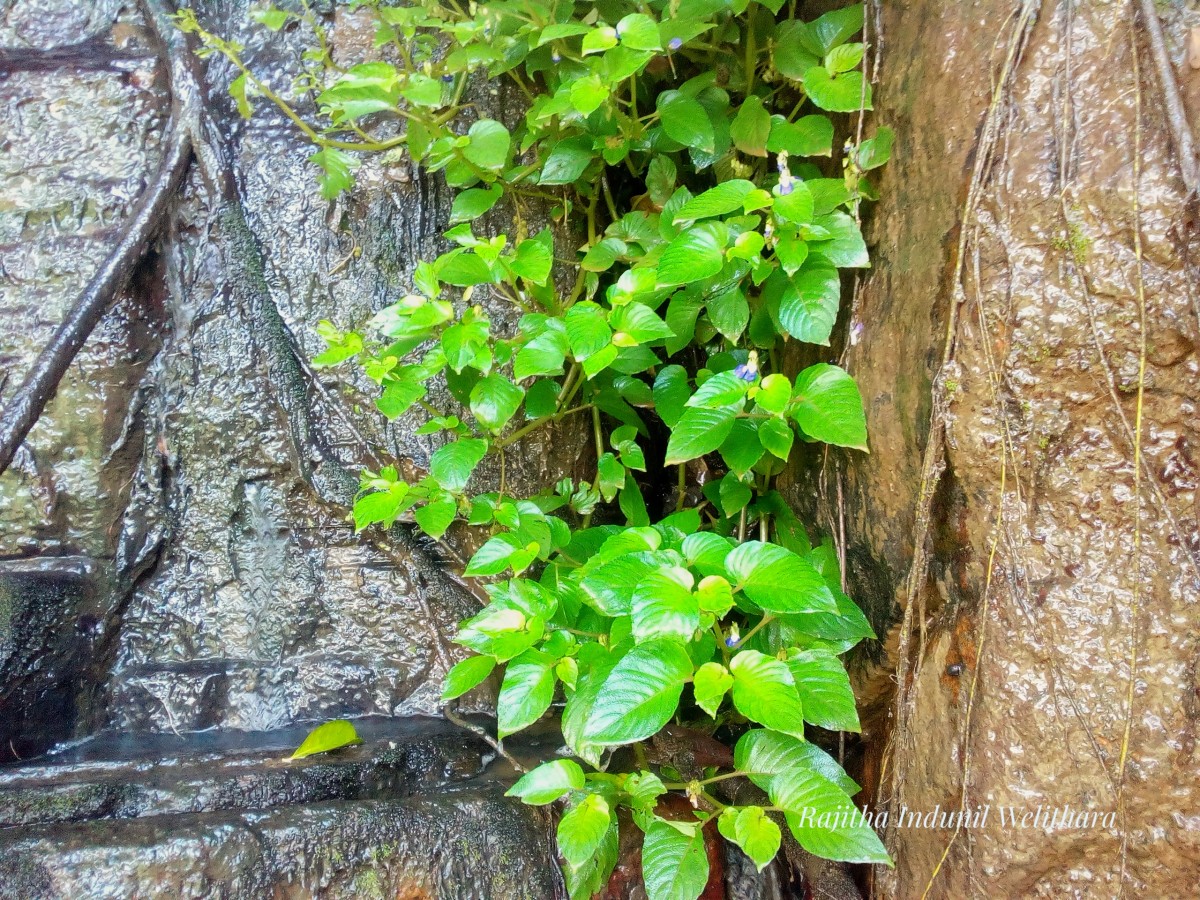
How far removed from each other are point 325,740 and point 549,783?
0.90 metres

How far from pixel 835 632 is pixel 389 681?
4.79 feet

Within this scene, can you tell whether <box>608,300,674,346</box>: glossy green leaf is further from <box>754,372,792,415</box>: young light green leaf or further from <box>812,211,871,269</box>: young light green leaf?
<box>812,211,871,269</box>: young light green leaf

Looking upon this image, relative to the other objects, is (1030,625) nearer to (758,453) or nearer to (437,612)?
(758,453)

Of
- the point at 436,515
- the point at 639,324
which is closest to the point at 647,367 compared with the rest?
the point at 639,324

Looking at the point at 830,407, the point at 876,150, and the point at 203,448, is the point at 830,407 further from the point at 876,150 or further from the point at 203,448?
the point at 203,448

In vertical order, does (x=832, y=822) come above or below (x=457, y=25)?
below

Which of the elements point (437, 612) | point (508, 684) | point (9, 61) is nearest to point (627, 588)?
point (508, 684)

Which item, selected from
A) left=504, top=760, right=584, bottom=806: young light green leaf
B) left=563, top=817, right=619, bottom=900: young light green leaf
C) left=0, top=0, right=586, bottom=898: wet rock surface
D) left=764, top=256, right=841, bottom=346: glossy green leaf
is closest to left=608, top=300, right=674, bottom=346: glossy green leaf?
left=764, top=256, right=841, bottom=346: glossy green leaf

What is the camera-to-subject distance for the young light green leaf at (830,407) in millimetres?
1184

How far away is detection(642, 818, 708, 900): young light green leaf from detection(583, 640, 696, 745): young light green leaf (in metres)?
0.28

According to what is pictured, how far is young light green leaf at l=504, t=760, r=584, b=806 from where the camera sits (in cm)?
120

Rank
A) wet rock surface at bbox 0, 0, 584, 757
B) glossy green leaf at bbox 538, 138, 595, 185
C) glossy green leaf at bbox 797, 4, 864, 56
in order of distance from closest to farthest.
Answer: glossy green leaf at bbox 797, 4, 864, 56, glossy green leaf at bbox 538, 138, 595, 185, wet rock surface at bbox 0, 0, 584, 757

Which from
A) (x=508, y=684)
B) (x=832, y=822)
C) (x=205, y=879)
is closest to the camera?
(x=832, y=822)

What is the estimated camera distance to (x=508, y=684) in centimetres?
118
